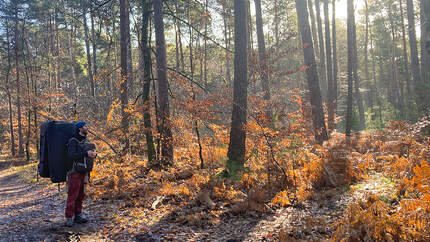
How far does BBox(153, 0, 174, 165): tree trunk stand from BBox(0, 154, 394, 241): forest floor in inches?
119

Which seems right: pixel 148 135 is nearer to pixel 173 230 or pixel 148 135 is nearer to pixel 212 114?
pixel 212 114

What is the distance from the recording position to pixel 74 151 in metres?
4.81

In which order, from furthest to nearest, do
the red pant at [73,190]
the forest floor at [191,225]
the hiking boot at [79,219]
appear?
the hiking boot at [79,219], the red pant at [73,190], the forest floor at [191,225]

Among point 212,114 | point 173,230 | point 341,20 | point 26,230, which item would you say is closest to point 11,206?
point 26,230

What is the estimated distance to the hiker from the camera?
15.9 ft

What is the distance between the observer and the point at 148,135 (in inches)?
395

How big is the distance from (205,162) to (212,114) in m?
1.68

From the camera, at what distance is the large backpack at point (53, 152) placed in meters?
4.88

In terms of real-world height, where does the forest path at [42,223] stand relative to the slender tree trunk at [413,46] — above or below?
below

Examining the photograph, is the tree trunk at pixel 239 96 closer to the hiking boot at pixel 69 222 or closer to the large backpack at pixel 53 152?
the hiking boot at pixel 69 222

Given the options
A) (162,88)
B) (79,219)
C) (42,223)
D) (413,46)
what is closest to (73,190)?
(79,219)

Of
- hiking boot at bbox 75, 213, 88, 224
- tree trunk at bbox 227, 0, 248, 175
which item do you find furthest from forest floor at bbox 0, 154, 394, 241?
tree trunk at bbox 227, 0, 248, 175

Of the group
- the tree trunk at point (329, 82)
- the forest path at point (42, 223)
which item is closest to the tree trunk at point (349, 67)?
the tree trunk at point (329, 82)

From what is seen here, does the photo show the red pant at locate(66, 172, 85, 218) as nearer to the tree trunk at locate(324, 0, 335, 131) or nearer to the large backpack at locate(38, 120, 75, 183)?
the large backpack at locate(38, 120, 75, 183)
